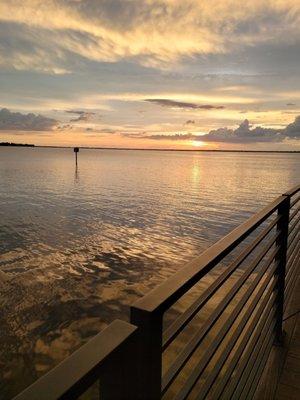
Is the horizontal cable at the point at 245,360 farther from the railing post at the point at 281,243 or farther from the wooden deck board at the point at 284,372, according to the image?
the wooden deck board at the point at 284,372

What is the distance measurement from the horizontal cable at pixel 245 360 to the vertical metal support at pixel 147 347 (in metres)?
1.22

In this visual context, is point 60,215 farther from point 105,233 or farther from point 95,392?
point 95,392

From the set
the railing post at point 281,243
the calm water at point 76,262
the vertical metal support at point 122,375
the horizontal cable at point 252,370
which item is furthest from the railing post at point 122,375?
the calm water at point 76,262

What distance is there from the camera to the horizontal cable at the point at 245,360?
234 centimetres

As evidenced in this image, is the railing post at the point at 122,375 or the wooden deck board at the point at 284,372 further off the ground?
the railing post at the point at 122,375

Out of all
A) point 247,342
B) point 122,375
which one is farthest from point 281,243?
point 122,375

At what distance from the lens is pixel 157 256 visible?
14.9 m

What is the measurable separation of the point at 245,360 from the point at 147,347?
1935 mm

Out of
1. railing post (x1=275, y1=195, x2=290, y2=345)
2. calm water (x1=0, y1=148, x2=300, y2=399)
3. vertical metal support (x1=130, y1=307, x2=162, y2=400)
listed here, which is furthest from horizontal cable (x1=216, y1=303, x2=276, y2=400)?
calm water (x1=0, y1=148, x2=300, y2=399)

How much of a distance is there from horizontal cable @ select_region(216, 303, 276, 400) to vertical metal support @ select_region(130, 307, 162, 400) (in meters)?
1.22

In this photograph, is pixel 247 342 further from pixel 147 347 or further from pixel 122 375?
pixel 122 375

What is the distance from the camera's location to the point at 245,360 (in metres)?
2.79

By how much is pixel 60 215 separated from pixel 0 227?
5195 mm

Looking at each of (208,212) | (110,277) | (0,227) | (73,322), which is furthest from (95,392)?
(208,212)
